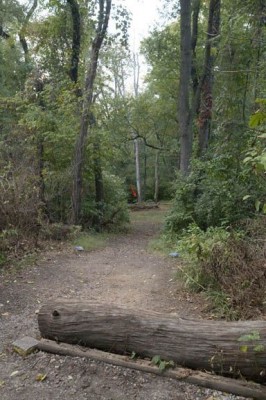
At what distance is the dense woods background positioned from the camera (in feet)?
17.0

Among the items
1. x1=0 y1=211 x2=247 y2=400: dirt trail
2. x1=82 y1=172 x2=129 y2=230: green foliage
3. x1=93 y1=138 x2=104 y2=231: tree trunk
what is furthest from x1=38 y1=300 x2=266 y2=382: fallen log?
x1=93 y1=138 x2=104 y2=231: tree trunk

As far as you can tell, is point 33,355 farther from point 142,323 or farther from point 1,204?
point 1,204

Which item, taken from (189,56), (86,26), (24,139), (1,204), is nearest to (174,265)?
(1,204)

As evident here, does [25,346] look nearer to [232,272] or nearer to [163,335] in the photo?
[163,335]

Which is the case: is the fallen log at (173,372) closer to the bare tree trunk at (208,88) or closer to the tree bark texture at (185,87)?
the bare tree trunk at (208,88)

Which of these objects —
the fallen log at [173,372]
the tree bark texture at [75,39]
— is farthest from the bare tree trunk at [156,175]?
the fallen log at [173,372]

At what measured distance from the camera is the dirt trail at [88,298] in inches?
111

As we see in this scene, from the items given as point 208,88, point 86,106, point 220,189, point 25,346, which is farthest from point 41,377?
point 208,88

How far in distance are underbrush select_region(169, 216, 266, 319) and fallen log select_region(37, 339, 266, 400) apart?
4.16 ft

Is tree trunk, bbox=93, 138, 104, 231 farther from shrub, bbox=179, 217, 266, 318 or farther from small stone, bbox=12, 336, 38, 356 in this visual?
small stone, bbox=12, 336, 38, 356

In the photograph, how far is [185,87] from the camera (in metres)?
11.4

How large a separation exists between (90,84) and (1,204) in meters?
5.07

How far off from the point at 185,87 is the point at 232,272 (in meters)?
8.33

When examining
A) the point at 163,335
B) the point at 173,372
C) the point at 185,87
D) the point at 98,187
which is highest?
the point at 185,87
